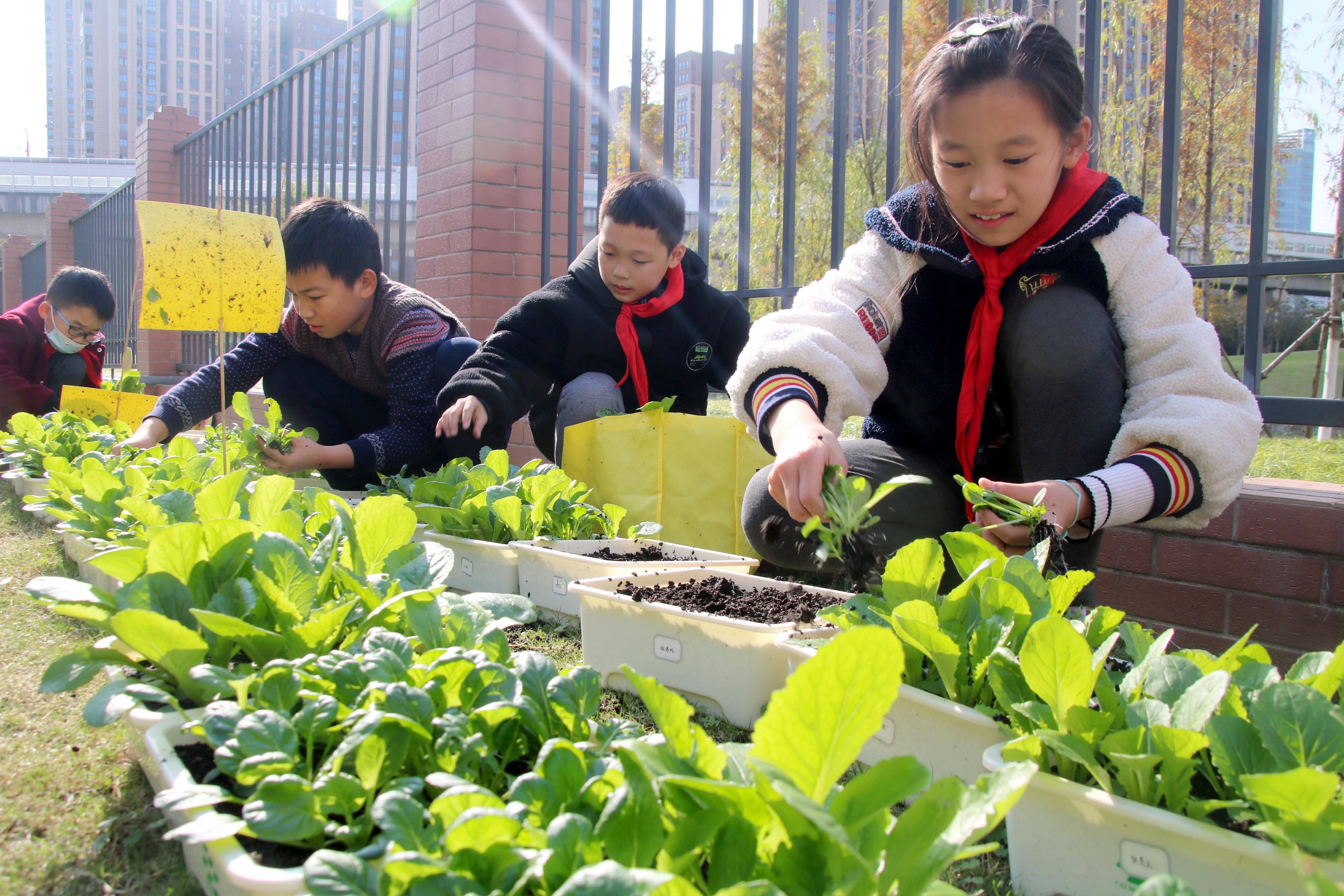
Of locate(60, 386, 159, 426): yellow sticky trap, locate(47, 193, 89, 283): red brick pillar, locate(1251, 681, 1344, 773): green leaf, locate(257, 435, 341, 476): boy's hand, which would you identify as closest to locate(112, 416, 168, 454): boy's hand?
locate(257, 435, 341, 476): boy's hand

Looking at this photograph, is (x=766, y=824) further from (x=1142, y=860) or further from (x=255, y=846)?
(x=255, y=846)

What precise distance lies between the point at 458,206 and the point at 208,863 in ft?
11.5

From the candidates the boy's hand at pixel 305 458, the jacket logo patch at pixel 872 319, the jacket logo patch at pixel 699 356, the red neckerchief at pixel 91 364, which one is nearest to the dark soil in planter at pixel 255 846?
the jacket logo patch at pixel 872 319

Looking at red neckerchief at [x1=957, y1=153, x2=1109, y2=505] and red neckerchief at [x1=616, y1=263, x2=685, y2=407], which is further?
red neckerchief at [x1=616, y1=263, x2=685, y2=407]

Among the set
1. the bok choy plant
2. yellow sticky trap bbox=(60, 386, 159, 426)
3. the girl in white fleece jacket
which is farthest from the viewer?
yellow sticky trap bbox=(60, 386, 159, 426)

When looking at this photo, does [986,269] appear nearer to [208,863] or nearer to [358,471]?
[208,863]

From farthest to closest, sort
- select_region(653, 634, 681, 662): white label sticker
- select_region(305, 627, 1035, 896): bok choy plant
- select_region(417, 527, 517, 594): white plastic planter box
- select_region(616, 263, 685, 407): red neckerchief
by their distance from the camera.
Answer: select_region(616, 263, 685, 407): red neckerchief < select_region(417, 527, 517, 594): white plastic planter box < select_region(653, 634, 681, 662): white label sticker < select_region(305, 627, 1035, 896): bok choy plant

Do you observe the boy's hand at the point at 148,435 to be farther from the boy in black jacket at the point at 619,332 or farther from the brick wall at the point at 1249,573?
the brick wall at the point at 1249,573

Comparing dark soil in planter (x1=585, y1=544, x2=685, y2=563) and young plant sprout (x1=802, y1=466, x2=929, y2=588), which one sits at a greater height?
young plant sprout (x1=802, y1=466, x2=929, y2=588)

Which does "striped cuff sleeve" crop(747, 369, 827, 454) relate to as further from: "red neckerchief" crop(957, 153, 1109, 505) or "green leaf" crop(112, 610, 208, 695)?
"green leaf" crop(112, 610, 208, 695)

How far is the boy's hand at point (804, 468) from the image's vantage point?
119 cm

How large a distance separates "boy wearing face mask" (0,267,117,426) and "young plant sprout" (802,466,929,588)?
439cm

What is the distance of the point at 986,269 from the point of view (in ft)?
5.26

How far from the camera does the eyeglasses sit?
14.6 ft
